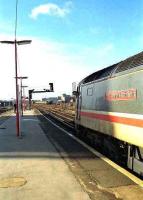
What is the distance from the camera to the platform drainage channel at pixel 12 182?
10.6 m

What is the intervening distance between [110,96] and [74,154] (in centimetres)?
348

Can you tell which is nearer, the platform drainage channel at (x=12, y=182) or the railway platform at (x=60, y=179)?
the railway platform at (x=60, y=179)

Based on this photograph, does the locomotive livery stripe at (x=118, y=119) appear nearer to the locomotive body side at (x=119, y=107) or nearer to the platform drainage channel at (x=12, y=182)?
the locomotive body side at (x=119, y=107)

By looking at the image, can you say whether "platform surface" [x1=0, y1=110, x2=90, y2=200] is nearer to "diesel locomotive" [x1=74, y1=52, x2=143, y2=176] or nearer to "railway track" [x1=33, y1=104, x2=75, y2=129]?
"diesel locomotive" [x1=74, y1=52, x2=143, y2=176]

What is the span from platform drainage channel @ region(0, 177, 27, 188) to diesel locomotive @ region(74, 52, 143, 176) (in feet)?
9.40

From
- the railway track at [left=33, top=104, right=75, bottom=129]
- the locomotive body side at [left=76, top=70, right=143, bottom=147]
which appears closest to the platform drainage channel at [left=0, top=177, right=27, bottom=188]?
the locomotive body side at [left=76, top=70, right=143, bottom=147]

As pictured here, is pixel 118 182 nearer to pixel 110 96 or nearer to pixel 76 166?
pixel 76 166

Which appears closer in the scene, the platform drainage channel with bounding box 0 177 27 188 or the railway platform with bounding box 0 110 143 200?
the railway platform with bounding box 0 110 143 200

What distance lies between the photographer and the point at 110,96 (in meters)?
13.9

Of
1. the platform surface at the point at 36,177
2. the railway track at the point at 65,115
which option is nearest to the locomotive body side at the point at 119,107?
the platform surface at the point at 36,177

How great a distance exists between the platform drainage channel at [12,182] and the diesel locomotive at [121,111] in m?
2.86

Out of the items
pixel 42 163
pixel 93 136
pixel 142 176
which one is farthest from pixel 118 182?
pixel 93 136

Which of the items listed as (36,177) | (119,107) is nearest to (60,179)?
A: (36,177)

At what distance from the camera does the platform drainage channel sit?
416 inches
